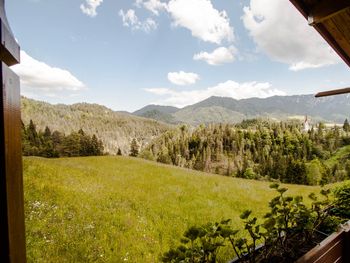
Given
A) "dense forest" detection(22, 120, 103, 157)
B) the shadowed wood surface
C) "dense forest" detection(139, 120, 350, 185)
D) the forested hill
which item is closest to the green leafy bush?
the shadowed wood surface

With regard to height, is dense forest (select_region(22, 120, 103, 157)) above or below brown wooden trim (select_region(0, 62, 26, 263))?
below

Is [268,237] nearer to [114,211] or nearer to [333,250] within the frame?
[333,250]

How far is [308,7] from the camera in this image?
2396 millimetres

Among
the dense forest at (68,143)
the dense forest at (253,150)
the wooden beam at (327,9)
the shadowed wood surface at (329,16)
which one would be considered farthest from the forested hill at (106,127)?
the wooden beam at (327,9)

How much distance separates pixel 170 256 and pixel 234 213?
22.1 feet

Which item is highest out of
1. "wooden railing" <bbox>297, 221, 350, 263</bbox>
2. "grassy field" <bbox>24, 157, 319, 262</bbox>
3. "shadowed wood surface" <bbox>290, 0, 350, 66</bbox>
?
"shadowed wood surface" <bbox>290, 0, 350, 66</bbox>

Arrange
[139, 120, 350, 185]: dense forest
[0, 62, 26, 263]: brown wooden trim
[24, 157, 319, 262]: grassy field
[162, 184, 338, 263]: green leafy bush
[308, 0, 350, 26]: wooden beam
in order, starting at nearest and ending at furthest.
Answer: [0, 62, 26, 263]: brown wooden trim < [308, 0, 350, 26]: wooden beam < [162, 184, 338, 263]: green leafy bush < [24, 157, 319, 262]: grassy field < [139, 120, 350, 185]: dense forest

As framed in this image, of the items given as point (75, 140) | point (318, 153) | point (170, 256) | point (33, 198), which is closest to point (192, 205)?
point (33, 198)

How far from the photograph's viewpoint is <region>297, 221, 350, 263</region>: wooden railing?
252 centimetres

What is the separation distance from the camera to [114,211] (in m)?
7.81

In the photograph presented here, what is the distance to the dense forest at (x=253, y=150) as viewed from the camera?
79312mm

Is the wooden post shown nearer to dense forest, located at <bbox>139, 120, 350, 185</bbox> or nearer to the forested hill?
dense forest, located at <bbox>139, 120, 350, 185</bbox>

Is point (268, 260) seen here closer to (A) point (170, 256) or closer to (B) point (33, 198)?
(A) point (170, 256)

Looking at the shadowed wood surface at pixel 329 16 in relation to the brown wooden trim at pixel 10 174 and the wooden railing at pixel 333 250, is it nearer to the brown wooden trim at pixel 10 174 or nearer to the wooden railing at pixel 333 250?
the wooden railing at pixel 333 250
